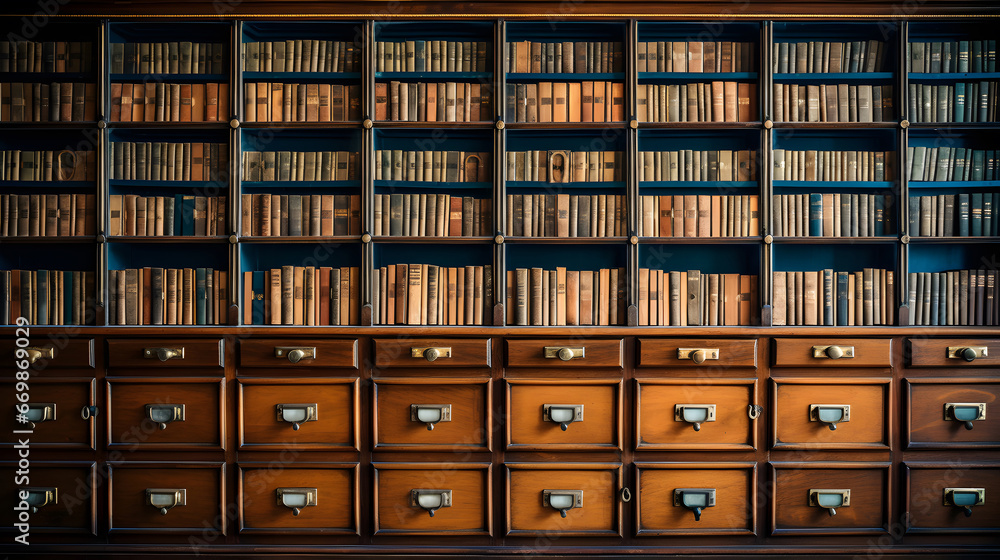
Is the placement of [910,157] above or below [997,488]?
above

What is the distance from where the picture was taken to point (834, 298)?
7.82 feet

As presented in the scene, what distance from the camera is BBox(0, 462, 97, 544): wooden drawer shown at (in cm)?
222

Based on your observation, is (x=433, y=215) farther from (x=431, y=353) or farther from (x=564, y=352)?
(x=564, y=352)

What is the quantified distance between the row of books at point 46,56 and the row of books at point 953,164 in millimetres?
3803

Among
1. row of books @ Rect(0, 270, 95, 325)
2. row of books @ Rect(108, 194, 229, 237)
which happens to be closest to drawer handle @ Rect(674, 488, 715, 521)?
A: row of books @ Rect(108, 194, 229, 237)

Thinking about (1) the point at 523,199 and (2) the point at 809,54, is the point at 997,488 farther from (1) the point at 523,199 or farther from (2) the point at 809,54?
(1) the point at 523,199

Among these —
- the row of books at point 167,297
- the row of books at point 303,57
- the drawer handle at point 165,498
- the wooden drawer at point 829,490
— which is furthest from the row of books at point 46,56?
the wooden drawer at point 829,490

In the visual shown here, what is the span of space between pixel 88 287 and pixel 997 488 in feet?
13.2

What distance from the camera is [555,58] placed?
2.43 metres

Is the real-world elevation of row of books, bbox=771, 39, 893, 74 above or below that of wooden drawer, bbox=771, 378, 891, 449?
above

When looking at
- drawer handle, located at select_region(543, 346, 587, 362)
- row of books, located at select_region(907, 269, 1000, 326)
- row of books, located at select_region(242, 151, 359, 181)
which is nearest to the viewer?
drawer handle, located at select_region(543, 346, 587, 362)

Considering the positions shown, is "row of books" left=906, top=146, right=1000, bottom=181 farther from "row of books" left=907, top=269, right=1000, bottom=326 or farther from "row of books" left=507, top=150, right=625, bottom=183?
"row of books" left=507, top=150, right=625, bottom=183

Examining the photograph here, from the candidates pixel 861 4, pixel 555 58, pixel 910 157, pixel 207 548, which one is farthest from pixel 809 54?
pixel 207 548

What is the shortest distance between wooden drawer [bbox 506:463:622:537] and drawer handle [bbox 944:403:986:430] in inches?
54.9
